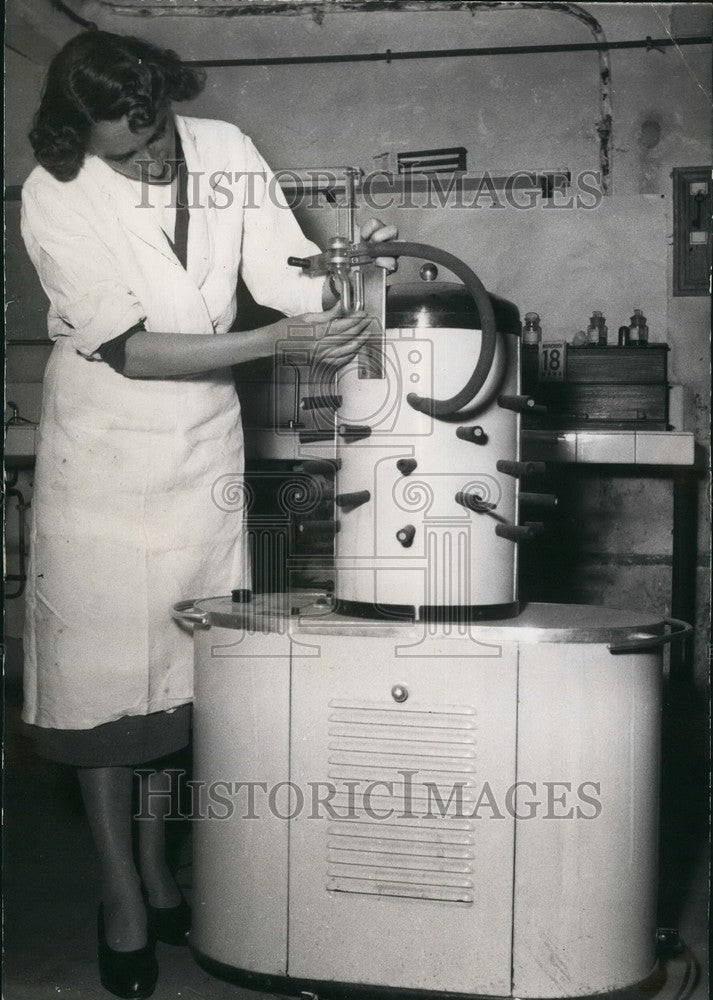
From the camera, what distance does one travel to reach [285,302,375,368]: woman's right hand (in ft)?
4.42

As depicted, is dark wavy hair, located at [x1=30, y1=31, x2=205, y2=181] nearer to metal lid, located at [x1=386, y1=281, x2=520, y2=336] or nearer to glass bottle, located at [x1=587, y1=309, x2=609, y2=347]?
metal lid, located at [x1=386, y1=281, x2=520, y2=336]

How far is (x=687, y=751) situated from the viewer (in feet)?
8.66

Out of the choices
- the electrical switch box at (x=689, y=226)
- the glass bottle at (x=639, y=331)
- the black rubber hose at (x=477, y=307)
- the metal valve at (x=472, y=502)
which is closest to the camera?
the black rubber hose at (x=477, y=307)

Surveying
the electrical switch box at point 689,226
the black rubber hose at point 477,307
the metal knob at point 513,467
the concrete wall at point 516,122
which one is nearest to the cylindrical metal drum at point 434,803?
the metal knob at point 513,467

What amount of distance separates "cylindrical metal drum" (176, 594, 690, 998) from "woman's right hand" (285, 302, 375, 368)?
1.40 feet

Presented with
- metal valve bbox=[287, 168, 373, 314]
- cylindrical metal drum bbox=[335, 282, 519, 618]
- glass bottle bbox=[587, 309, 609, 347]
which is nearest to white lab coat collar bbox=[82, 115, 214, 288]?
metal valve bbox=[287, 168, 373, 314]

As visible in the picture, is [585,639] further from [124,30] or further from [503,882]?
[124,30]

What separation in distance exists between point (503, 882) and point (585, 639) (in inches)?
14.6

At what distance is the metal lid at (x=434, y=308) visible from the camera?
1.33 metres

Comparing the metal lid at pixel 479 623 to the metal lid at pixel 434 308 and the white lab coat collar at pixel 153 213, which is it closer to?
the metal lid at pixel 434 308

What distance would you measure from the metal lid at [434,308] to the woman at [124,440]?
119 mm

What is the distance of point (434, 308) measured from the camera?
1331 millimetres

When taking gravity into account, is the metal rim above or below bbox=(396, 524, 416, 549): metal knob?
below

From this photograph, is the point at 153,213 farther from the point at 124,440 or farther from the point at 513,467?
the point at 513,467
